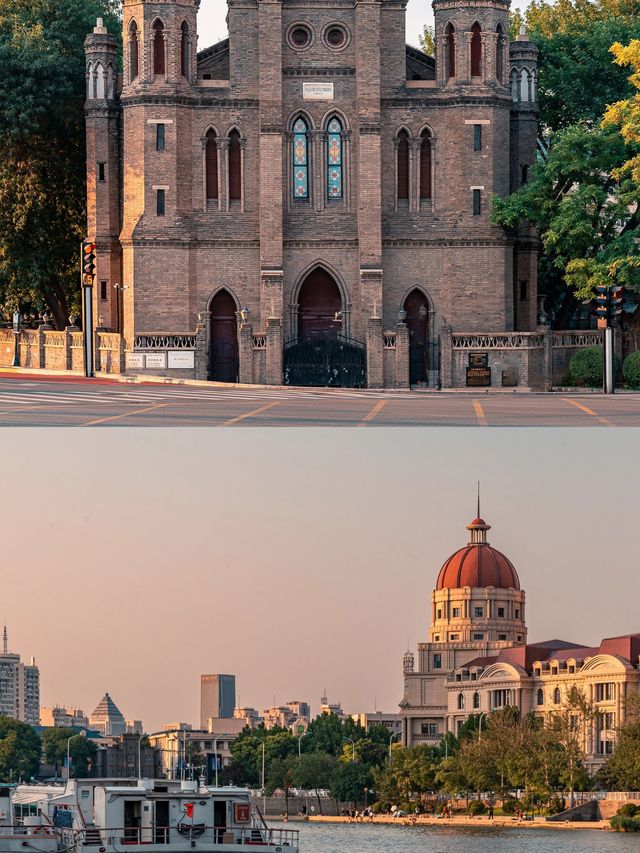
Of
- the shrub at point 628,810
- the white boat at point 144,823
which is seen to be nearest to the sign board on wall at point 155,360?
the white boat at point 144,823

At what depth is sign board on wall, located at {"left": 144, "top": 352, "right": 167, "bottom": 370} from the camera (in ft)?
288

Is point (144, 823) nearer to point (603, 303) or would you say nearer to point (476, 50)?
point (603, 303)

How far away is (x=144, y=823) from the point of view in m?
59.5

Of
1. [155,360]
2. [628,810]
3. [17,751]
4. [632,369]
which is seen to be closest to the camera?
[632,369]

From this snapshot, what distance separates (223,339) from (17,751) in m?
95.8

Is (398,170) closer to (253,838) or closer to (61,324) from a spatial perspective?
(61,324)

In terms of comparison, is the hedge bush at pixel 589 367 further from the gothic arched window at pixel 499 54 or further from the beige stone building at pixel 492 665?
the beige stone building at pixel 492 665

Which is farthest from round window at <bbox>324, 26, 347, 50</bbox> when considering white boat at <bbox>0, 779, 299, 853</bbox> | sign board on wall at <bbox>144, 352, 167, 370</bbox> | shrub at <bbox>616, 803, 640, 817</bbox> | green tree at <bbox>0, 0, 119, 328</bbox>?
white boat at <bbox>0, 779, 299, 853</bbox>

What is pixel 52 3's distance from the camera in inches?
3834

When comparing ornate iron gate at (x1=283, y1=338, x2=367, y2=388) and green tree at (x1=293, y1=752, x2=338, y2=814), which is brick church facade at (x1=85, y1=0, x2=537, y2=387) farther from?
green tree at (x1=293, y1=752, x2=338, y2=814)

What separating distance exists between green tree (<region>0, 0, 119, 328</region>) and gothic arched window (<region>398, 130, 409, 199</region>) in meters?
15.1

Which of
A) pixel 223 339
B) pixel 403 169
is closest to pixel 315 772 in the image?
pixel 223 339

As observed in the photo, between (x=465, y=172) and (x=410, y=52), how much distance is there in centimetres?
657

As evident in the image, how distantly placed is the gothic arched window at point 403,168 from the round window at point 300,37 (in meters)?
6.15
